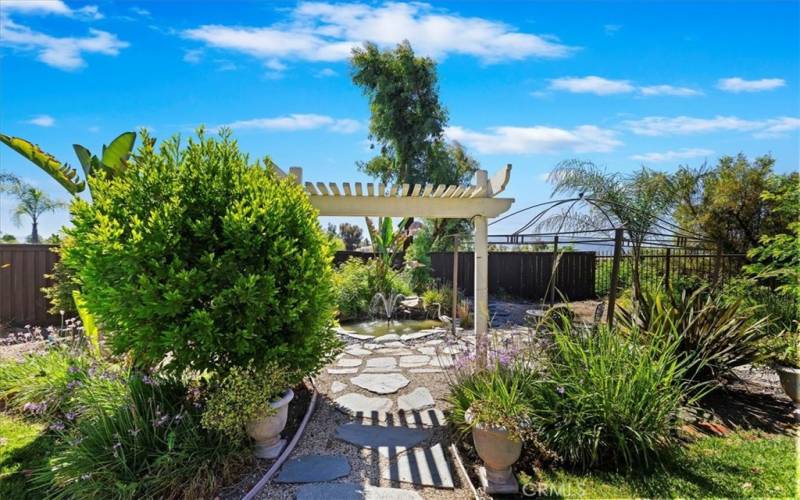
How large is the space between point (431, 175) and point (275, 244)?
45.9 feet

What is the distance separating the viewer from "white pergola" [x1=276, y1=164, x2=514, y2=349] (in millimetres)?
5316

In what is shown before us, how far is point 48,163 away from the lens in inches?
183

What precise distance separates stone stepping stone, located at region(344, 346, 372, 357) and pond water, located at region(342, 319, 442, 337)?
36.4 inches

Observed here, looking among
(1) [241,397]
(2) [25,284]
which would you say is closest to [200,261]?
(1) [241,397]

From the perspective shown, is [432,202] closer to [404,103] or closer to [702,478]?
[702,478]

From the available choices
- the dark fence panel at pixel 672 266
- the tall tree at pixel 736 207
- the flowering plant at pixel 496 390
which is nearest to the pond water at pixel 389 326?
the flowering plant at pixel 496 390

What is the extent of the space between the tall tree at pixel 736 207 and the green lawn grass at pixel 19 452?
43.2 ft

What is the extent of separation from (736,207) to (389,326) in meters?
9.72

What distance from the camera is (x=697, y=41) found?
205 inches

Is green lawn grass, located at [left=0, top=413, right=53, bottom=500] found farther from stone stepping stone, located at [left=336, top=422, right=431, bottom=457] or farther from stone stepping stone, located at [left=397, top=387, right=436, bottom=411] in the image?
stone stepping stone, located at [left=397, top=387, right=436, bottom=411]

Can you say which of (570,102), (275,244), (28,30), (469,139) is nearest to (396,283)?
(570,102)

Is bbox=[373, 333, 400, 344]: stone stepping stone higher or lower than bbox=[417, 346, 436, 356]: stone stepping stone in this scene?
higher

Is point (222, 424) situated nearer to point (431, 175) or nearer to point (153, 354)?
point (153, 354)

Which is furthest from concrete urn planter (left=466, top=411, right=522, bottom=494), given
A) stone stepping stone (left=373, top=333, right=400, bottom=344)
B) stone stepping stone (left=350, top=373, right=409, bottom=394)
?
stone stepping stone (left=373, top=333, right=400, bottom=344)
